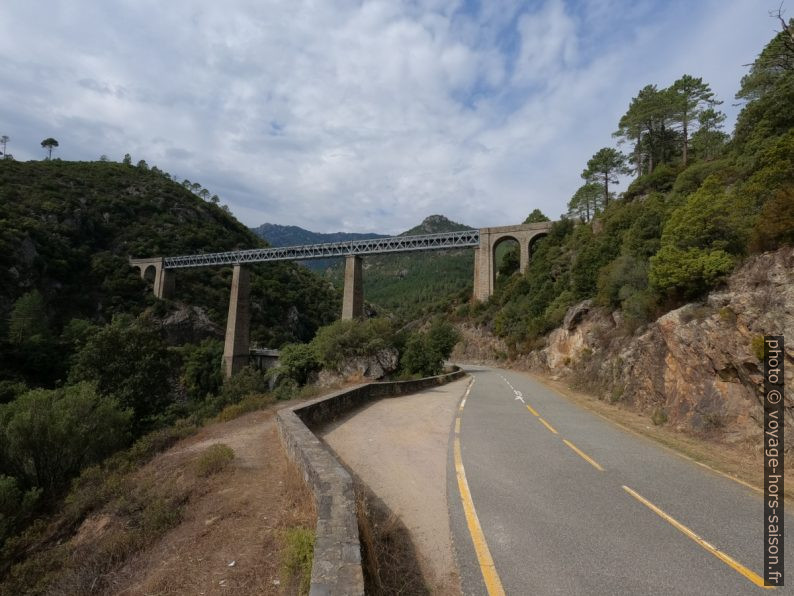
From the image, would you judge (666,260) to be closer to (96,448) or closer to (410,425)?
(410,425)

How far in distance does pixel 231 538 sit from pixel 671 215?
24.5 m

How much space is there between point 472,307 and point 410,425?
155 feet

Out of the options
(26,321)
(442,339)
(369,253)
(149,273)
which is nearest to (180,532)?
(442,339)

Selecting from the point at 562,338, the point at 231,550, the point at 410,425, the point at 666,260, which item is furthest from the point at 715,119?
the point at 231,550

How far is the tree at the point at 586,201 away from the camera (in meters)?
58.0

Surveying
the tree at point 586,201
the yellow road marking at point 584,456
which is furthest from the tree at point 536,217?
the yellow road marking at point 584,456

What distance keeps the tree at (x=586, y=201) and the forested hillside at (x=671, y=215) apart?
0.16 metres

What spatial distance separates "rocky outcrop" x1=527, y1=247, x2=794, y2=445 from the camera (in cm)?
938

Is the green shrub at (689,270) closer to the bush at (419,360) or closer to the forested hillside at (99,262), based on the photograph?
the bush at (419,360)

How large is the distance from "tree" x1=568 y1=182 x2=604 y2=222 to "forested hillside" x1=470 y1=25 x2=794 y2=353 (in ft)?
0.52

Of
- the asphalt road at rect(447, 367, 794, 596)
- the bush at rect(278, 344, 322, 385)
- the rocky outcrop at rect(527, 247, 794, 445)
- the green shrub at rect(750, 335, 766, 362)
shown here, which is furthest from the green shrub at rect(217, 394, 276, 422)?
the bush at rect(278, 344, 322, 385)

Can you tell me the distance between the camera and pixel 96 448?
17062mm

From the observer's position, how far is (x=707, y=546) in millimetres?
4312

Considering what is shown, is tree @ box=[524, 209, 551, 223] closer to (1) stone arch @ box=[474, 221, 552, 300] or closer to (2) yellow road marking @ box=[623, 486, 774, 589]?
(1) stone arch @ box=[474, 221, 552, 300]
